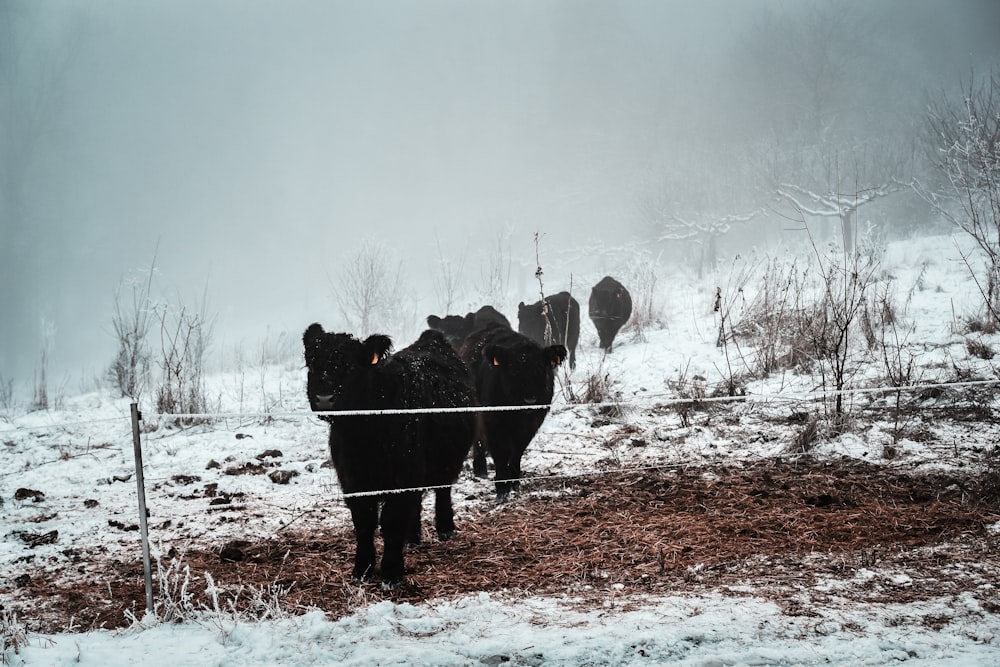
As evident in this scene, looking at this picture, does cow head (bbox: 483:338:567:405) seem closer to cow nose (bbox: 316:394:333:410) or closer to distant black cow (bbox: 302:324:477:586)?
distant black cow (bbox: 302:324:477:586)

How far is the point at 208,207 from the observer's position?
147 m

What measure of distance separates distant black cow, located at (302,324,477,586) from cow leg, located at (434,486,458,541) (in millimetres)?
320

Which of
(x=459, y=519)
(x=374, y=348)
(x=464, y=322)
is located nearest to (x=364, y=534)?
(x=374, y=348)

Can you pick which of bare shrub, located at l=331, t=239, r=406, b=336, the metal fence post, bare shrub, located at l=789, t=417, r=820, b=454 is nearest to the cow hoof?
the metal fence post

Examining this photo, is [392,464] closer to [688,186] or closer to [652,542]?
[652,542]

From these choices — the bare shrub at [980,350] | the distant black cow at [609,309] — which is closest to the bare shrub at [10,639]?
the bare shrub at [980,350]

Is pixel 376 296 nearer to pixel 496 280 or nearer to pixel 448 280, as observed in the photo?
pixel 496 280

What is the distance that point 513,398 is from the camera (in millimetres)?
5613

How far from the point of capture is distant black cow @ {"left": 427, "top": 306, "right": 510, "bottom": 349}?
9.27 metres

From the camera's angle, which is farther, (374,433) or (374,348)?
(374,348)

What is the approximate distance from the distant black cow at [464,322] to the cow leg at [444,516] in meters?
4.72

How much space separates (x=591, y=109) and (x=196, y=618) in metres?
88.2

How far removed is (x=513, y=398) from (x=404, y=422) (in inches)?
80.8

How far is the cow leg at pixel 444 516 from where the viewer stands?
174 inches
